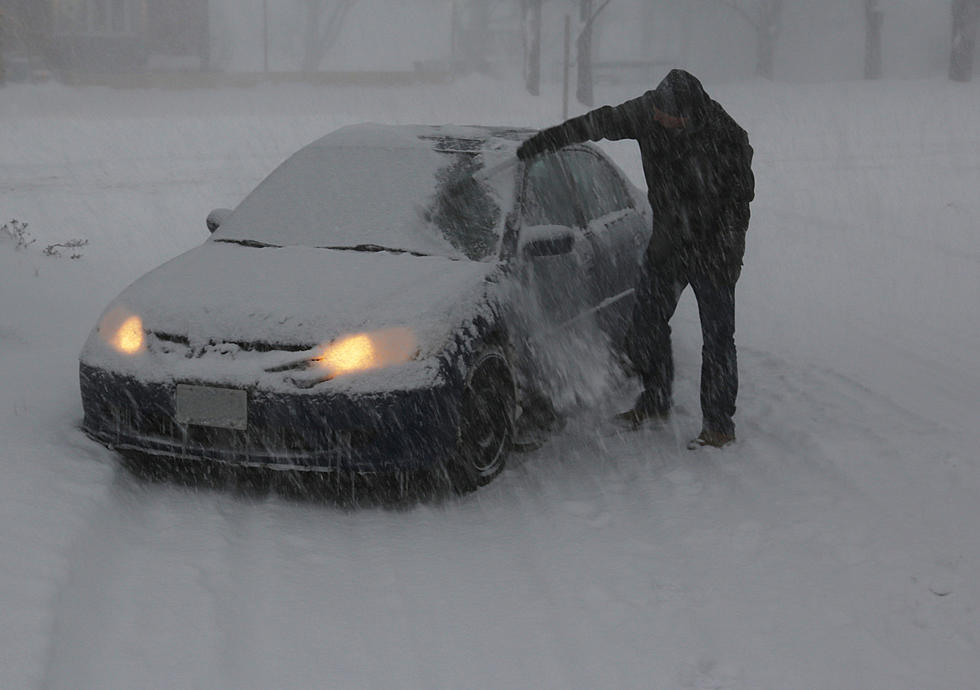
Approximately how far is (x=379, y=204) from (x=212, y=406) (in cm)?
152

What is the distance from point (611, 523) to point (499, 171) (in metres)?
2.00

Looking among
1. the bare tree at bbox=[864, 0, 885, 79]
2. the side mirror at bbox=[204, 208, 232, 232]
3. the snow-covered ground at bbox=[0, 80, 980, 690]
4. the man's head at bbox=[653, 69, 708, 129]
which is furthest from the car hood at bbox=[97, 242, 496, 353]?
the bare tree at bbox=[864, 0, 885, 79]

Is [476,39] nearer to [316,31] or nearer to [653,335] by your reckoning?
[316,31]

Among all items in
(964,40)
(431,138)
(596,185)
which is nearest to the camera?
(431,138)

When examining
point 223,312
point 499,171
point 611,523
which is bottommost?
point 611,523

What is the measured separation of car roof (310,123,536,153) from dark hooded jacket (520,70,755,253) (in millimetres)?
461

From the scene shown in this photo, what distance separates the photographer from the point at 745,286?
34.5ft

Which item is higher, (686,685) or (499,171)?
(499,171)

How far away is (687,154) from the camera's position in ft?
18.8

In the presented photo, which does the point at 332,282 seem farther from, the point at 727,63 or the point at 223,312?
the point at 727,63

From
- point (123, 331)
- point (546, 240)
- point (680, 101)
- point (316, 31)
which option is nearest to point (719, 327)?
point (546, 240)

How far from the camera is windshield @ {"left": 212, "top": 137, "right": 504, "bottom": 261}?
5.60m

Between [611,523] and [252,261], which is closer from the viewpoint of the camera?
[611,523]

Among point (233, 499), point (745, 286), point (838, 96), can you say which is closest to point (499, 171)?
point (233, 499)
